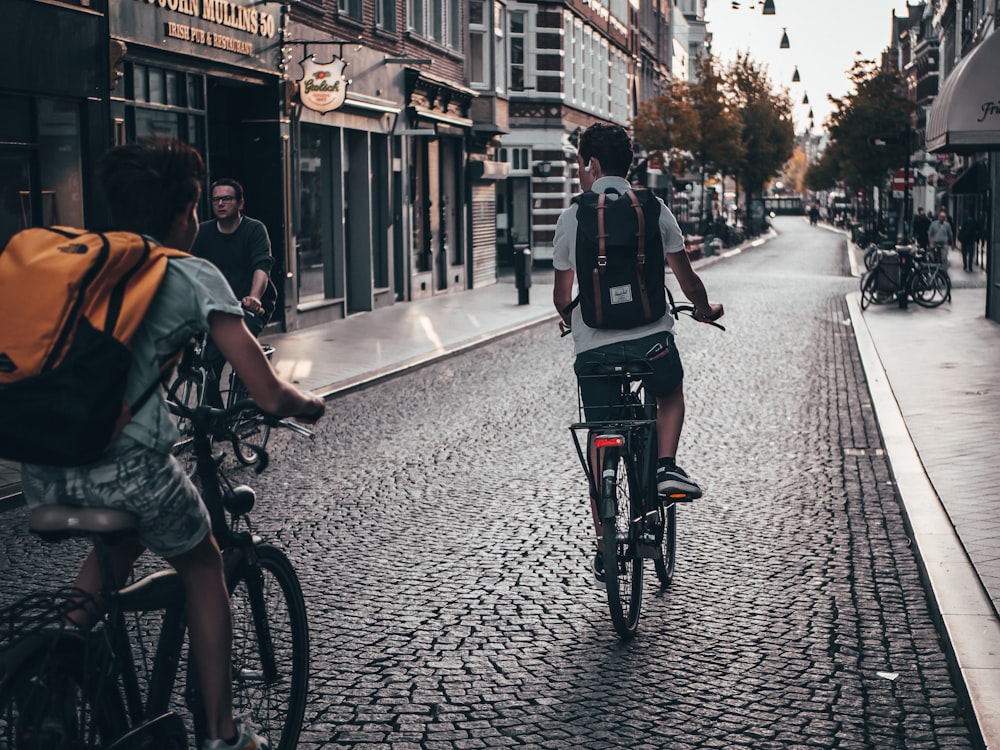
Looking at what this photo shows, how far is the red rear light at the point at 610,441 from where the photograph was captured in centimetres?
546

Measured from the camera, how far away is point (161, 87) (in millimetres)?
16641

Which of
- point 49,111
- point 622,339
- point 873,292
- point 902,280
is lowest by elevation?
point 873,292

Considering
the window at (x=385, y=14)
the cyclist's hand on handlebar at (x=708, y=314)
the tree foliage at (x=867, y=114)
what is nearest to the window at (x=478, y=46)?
the window at (x=385, y=14)

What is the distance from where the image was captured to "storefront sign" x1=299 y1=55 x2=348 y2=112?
19719 mm

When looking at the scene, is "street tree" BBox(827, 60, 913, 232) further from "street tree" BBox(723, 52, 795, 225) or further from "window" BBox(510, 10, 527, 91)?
"window" BBox(510, 10, 527, 91)

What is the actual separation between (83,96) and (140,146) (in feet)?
38.8

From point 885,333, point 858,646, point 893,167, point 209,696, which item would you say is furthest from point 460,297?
point 893,167

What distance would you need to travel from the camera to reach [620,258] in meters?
5.53

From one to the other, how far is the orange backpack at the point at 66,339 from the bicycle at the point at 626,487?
260cm

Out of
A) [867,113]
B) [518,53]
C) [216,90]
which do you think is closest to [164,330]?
[216,90]

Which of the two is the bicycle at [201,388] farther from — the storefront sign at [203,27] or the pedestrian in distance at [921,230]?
the pedestrian in distance at [921,230]

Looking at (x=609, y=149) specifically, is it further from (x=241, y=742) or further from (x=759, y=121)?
(x=759, y=121)

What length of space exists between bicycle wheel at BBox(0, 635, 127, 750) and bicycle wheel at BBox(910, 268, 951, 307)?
2275cm

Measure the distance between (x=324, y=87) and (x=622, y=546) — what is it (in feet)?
49.8
